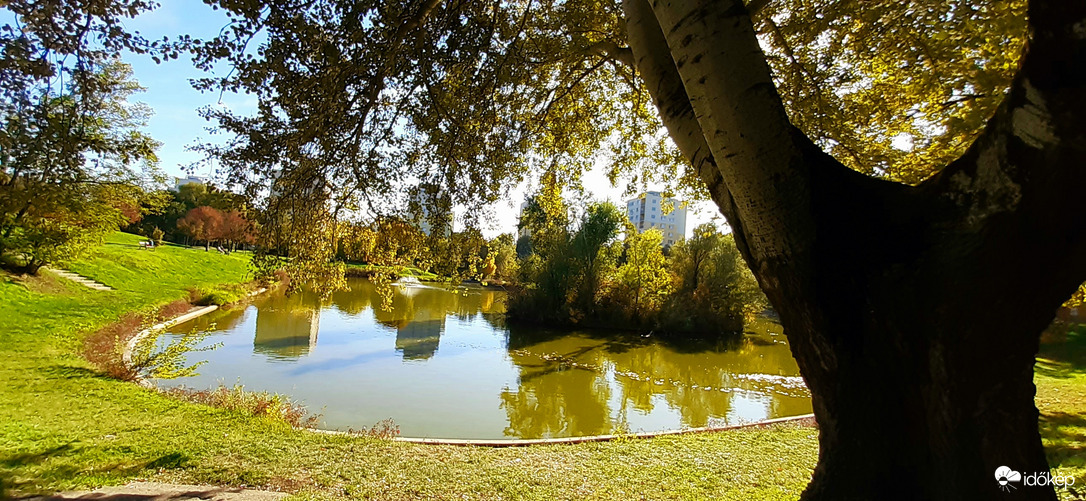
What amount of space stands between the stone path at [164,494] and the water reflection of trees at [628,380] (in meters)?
5.10

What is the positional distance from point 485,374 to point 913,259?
12.1 metres

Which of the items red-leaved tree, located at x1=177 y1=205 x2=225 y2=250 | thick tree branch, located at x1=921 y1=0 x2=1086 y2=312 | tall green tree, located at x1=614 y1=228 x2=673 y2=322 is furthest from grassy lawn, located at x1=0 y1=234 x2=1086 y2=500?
red-leaved tree, located at x1=177 y1=205 x2=225 y2=250

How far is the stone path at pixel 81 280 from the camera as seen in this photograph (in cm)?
1642

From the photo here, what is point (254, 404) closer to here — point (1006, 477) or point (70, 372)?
point (70, 372)

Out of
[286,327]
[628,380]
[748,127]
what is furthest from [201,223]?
[748,127]

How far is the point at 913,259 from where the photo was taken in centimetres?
185

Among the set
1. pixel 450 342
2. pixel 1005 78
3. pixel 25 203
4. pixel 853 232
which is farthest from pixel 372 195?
pixel 450 342

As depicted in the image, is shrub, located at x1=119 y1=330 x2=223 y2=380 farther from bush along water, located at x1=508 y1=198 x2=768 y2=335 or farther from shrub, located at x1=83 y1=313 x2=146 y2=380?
bush along water, located at x1=508 y1=198 x2=768 y2=335

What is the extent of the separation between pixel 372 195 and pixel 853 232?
523 centimetres

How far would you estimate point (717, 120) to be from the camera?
2.15 m

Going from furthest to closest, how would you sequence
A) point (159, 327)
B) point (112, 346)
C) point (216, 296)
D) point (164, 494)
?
1. point (216, 296)
2. point (112, 346)
3. point (159, 327)
4. point (164, 494)

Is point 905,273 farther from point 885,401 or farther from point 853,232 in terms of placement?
point 885,401

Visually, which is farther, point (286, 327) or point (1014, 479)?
point (286, 327)

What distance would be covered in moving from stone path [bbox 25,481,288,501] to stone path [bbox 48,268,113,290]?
1713 centimetres
